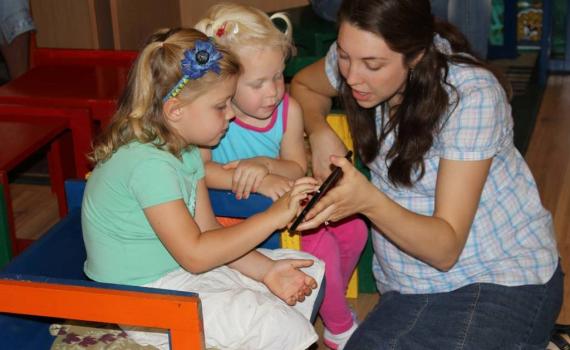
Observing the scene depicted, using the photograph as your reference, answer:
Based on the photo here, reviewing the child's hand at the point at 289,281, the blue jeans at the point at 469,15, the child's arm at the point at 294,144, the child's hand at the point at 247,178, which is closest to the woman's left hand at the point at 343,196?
the child's hand at the point at 289,281

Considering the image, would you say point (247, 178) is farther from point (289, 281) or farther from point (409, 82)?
point (409, 82)

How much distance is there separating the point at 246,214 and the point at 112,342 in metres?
0.36

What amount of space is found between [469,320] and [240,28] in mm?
732

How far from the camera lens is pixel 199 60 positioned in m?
1.55

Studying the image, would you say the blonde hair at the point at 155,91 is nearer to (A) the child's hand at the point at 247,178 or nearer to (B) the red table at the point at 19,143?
(A) the child's hand at the point at 247,178

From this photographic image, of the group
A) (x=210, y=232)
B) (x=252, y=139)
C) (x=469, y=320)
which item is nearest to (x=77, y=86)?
(x=252, y=139)

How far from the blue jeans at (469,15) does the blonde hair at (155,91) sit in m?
1.16

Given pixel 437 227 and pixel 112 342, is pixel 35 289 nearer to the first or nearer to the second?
pixel 112 342

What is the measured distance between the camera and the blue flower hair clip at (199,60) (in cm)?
155

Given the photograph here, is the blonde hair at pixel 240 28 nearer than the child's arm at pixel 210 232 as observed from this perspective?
No

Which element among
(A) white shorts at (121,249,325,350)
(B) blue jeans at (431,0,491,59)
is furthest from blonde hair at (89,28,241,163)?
(B) blue jeans at (431,0,491,59)

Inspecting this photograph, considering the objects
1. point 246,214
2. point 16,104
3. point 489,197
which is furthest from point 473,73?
point 16,104

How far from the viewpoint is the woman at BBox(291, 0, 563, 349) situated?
5.15 feet

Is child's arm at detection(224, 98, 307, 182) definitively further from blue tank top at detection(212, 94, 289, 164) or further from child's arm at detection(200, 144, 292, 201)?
child's arm at detection(200, 144, 292, 201)
